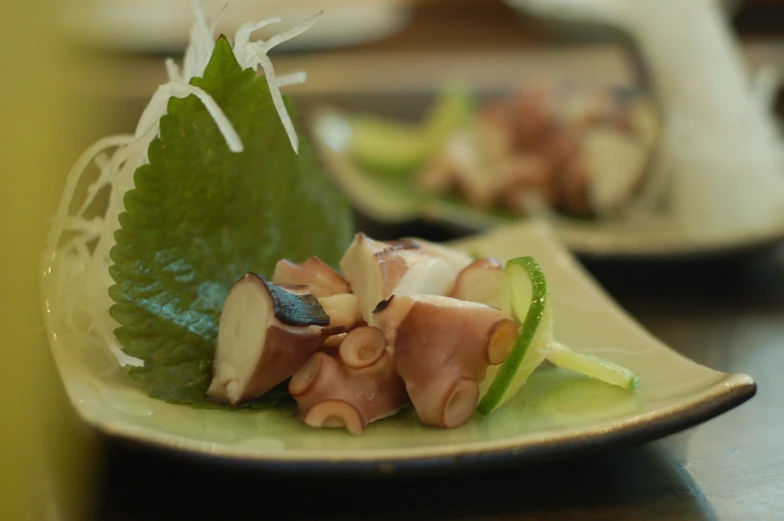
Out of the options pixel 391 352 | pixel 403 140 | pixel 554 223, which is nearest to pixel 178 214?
pixel 391 352

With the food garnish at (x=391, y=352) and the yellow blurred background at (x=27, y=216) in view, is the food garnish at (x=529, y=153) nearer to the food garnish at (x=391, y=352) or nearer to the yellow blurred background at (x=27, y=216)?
the food garnish at (x=391, y=352)

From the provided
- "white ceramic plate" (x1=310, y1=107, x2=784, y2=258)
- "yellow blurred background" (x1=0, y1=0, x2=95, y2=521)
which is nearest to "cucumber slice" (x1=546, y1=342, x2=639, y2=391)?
"yellow blurred background" (x1=0, y1=0, x2=95, y2=521)

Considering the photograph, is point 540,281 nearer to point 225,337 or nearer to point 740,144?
point 225,337

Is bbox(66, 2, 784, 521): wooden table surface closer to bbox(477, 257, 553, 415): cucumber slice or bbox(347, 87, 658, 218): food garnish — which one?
bbox(477, 257, 553, 415): cucumber slice

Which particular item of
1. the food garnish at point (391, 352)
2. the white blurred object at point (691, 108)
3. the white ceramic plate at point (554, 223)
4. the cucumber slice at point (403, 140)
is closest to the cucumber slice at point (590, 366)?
the food garnish at point (391, 352)

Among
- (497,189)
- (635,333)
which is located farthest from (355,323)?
(497,189)
